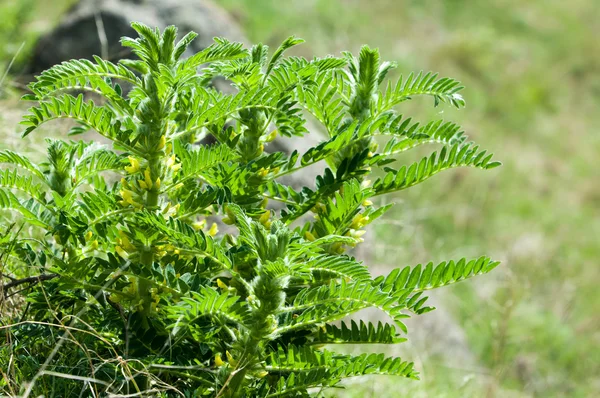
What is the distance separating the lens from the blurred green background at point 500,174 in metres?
4.18

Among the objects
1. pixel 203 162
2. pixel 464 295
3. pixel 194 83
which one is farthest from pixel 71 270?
pixel 464 295

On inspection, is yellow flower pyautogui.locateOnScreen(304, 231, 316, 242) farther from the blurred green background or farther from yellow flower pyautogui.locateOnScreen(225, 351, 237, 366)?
the blurred green background

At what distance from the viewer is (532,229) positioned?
6.62 meters

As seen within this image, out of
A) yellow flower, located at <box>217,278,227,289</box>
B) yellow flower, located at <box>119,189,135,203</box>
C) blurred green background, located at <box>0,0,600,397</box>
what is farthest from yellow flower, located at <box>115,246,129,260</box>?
blurred green background, located at <box>0,0,600,397</box>

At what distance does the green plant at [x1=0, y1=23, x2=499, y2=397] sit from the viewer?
1308 millimetres

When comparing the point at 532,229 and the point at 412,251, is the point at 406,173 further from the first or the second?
the point at 532,229

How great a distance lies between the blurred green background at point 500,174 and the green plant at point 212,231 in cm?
125

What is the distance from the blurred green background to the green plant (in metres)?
1.25

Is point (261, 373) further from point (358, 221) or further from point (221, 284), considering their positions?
point (358, 221)

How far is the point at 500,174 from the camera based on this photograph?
23.4ft

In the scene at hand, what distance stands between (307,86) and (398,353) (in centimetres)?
223

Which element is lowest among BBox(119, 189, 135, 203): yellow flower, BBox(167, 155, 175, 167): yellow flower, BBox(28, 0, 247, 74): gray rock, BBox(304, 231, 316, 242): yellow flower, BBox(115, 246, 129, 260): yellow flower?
BBox(115, 246, 129, 260): yellow flower

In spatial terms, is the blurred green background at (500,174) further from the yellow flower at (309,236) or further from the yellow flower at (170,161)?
the yellow flower at (170,161)

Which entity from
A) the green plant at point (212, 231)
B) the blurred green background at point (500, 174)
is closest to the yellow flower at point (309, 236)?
the green plant at point (212, 231)
